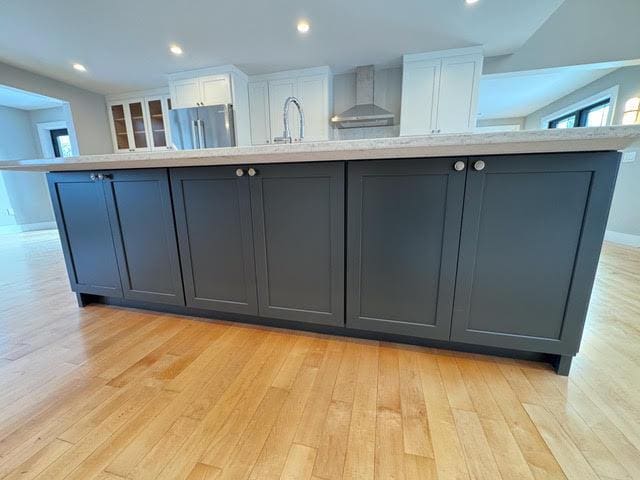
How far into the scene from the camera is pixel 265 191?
1.26 m

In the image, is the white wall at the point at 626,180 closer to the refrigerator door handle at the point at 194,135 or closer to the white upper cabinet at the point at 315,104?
the white upper cabinet at the point at 315,104

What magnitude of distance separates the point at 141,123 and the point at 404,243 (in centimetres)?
536

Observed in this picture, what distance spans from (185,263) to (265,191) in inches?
25.7

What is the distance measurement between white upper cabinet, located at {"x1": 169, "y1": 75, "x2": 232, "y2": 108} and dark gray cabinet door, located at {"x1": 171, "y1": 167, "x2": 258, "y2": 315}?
2962 millimetres

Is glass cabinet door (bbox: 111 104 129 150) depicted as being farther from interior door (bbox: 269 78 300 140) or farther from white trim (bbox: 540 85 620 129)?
white trim (bbox: 540 85 620 129)

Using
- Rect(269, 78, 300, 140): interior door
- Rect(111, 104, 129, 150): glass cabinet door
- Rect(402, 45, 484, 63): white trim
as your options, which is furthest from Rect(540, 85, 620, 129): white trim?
Rect(111, 104, 129, 150): glass cabinet door

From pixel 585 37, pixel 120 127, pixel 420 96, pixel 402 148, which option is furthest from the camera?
pixel 120 127

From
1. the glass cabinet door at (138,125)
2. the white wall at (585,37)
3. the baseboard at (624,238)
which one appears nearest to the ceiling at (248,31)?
the white wall at (585,37)

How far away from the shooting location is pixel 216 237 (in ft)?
4.57

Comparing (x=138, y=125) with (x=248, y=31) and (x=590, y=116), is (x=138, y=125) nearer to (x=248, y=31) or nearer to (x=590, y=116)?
(x=248, y=31)

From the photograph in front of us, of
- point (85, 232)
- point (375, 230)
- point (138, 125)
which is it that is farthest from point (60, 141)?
point (375, 230)

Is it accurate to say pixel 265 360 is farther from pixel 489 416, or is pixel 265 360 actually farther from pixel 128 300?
pixel 128 300

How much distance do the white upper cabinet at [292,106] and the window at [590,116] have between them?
398 cm

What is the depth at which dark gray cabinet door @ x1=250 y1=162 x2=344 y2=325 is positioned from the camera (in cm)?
119
